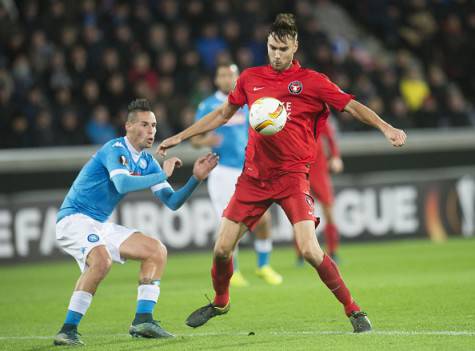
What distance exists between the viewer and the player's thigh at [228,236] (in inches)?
311

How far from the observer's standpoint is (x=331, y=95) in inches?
306

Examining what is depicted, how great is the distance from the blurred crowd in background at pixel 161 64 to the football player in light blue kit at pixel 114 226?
28.3ft

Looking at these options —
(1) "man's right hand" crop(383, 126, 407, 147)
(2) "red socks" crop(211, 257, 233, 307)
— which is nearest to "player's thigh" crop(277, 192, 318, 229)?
(2) "red socks" crop(211, 257, 233, 307)

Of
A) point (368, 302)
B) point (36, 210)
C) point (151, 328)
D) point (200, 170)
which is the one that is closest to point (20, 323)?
point (151, 328)

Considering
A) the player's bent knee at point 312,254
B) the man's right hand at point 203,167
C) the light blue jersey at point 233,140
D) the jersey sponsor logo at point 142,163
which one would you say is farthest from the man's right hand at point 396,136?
the light blue jersey at point 233,140

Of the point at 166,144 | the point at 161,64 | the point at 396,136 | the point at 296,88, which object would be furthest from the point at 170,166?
the point at 161,64

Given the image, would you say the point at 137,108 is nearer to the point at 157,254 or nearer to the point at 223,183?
the point at 157,254

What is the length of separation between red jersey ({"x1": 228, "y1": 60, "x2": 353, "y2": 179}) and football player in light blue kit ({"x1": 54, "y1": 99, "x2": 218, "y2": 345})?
1.28ft

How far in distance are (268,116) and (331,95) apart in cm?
52

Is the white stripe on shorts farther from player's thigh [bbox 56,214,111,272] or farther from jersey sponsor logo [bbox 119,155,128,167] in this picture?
player's thigh [bbox 56,214,111,272]

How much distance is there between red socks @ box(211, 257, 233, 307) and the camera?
8047mm

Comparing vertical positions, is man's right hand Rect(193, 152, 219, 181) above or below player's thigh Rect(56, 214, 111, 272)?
above

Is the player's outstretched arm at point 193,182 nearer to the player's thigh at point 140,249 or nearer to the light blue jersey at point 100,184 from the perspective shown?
the light blue jersey at point 100,184

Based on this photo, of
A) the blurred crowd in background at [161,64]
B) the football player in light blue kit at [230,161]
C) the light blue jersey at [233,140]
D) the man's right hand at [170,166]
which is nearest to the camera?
the man's right hand at [170,166]
